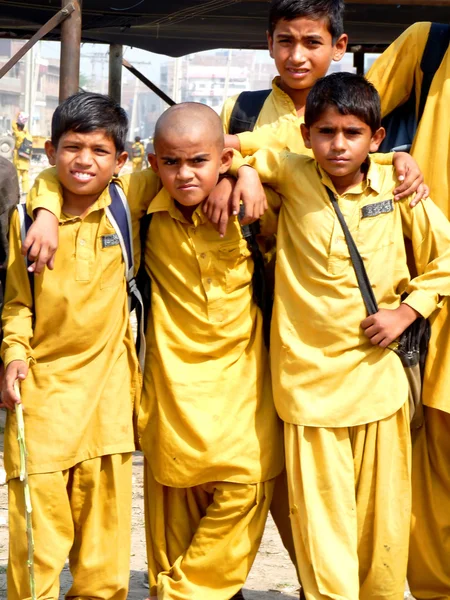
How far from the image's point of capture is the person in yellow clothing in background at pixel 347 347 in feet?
10.3

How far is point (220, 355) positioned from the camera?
3.27m

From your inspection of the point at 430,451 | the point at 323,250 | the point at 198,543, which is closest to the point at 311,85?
the point at 323,250

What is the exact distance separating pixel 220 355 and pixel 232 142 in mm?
713

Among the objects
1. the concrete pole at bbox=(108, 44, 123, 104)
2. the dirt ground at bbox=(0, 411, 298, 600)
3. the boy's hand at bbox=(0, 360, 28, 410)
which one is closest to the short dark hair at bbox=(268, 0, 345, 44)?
the boy's hand at bbox=(0, 360, 28, 410)

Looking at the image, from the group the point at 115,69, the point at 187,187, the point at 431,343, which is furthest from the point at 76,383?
the point at 115,69

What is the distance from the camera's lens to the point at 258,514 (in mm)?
3285

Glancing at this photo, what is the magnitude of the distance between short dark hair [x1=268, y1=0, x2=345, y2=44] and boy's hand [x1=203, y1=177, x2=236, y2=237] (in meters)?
0.64

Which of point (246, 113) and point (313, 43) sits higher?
point (313, 43)

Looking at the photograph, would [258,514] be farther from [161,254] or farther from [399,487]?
[161,254]

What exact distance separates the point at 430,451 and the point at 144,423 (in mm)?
1012

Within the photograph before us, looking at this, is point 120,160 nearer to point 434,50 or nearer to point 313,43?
point 313,43

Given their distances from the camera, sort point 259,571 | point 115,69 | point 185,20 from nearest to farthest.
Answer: point 259,571 → point 185,20 → point 115,69

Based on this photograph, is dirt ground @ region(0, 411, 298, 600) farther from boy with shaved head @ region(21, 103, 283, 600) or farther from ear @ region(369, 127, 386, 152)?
ear @ region(369, 127, 386, 152)

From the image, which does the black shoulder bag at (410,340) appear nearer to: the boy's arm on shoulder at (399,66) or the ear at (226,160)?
the ear at (226,160)
